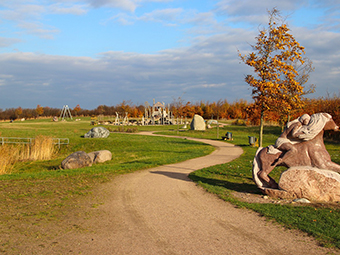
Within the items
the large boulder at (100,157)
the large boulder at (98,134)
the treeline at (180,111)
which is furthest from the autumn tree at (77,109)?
the large boulder at (100,157)

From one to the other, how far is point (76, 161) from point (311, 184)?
39.4 ft

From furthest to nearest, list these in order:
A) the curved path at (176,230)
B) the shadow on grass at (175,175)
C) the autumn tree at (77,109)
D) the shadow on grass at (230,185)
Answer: the autumn tree at (77,109) < the shadow on grass at (175,175) < the shadow on grass at (230,185) < the curved path at (176,230)

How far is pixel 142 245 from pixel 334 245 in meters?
3.63

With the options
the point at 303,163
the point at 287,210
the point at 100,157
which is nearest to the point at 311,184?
the point at 303,163

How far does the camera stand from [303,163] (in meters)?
8.32

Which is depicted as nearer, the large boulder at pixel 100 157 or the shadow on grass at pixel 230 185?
the shadow on grass at pixel 230 185

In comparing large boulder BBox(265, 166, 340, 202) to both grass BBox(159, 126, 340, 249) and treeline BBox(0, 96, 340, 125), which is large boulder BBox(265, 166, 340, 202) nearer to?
grass BBox(159, 126, 340, 249)

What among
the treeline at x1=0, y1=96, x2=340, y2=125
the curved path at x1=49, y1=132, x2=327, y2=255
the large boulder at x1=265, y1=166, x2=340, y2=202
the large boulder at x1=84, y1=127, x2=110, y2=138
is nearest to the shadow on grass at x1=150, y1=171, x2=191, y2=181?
the curved path at x1=49, y1=132, x2=327, y2=255

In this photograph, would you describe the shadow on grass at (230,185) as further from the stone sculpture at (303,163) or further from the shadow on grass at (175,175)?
the stone sculpture at (303,163)

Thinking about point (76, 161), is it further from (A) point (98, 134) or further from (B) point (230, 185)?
(A) point (98, 134)

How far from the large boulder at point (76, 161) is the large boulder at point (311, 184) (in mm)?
11177

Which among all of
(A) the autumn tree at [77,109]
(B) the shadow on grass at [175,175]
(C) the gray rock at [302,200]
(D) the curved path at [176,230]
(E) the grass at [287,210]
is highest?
(A) the autumn tree at [77,109]

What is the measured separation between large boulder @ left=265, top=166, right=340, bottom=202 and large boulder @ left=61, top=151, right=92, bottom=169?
1118 cm

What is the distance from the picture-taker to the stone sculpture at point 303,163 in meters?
7.96
